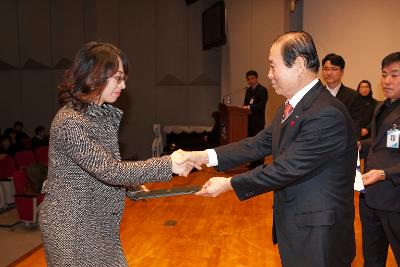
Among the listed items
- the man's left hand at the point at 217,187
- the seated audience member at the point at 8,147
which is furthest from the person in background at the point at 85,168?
the seated audience member at the point at 8,147

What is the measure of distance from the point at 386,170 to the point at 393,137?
21 cm

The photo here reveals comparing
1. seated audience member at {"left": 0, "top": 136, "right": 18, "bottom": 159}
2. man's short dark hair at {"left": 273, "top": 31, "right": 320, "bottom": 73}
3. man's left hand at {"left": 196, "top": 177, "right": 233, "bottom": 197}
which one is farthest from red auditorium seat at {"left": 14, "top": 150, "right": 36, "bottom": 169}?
man's short dark hair at {"left": 273, "top": 31, "right": 320, "bottom": 73}

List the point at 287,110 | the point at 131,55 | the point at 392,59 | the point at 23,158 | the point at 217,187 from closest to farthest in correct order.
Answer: the point at 287,110 → the point at 217,187 → the point at 392,59 → the point at 23,158 → the point at 131,55

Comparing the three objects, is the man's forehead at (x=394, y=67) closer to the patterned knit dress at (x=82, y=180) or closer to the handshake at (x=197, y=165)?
the handshake at (x=197, y=165)

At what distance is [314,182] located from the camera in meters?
1.68

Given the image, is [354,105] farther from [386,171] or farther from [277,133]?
[277,133]

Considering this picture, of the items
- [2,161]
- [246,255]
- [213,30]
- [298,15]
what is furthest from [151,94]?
[246,255]

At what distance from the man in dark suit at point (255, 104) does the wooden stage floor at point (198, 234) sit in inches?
66.0

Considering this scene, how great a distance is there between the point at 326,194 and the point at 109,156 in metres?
0.86

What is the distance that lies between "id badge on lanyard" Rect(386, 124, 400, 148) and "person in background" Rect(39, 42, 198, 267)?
58.6 inches

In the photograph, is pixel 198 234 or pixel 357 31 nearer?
pixel 198 234

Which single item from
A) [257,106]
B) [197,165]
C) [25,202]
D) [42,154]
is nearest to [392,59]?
[197,165]

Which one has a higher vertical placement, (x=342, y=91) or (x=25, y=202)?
(x=342, y=91)

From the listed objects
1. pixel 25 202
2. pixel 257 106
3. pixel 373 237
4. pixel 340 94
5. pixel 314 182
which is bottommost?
pixel 25 202
